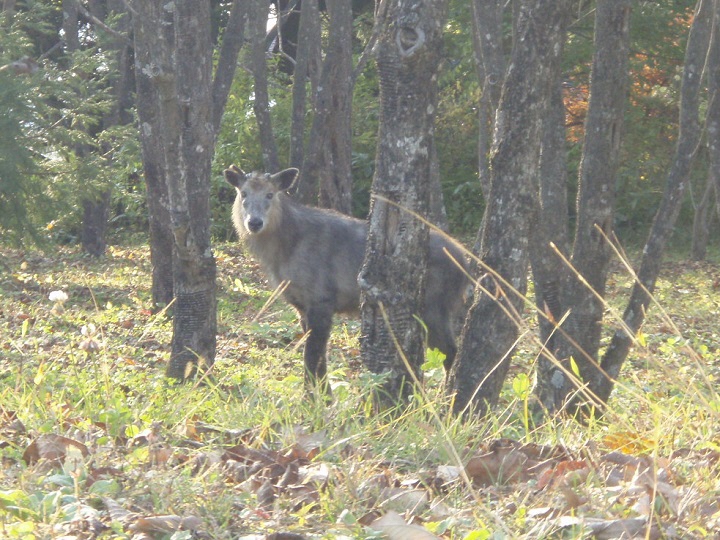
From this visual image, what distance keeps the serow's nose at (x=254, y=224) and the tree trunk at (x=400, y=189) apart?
3893 millimetres

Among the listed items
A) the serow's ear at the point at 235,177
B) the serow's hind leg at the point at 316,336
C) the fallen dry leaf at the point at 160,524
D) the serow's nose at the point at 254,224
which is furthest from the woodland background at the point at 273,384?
the serow's ear at the point at 235,177

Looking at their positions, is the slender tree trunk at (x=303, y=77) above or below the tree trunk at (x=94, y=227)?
above

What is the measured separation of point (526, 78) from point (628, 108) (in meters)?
16.3

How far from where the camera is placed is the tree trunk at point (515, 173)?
5238 millimetres

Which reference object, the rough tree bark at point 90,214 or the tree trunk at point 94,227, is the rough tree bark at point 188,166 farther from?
the tree trunk at point 94,227

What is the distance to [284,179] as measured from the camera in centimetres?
981

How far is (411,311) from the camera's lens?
537 centimetres

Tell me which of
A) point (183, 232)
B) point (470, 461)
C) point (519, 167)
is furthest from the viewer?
point (183, 232)

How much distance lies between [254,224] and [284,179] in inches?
Answer: 32.1

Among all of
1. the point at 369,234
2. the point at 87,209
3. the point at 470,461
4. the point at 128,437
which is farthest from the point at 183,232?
the point at 87,209

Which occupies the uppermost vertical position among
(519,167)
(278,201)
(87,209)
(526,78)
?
(526,78)

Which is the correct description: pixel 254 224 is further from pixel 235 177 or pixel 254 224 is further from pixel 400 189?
pixel 400 189

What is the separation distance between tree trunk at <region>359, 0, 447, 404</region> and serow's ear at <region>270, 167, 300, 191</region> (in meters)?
4.37

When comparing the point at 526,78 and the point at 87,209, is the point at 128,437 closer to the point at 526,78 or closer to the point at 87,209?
the point at 526,78
